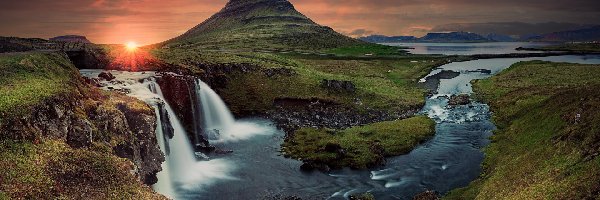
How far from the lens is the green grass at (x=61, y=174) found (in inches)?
1090

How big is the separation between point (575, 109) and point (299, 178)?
2890 cm

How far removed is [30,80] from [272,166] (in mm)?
26636

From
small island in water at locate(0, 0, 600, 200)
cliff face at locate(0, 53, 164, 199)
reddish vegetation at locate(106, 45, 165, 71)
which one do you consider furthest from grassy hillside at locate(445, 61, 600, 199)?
reddish vegetation at locate(106, 45, 165, 71)

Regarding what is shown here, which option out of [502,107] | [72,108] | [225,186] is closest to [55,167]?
[72,108]

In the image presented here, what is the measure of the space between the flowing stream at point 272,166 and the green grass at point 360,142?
1511 mm

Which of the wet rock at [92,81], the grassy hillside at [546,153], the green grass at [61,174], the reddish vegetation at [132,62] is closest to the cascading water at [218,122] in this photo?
the reddish vegetation at [132,62]

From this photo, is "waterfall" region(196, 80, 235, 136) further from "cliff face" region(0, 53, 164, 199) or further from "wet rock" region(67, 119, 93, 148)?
"wet rock" region(67, 119, 93, 148)

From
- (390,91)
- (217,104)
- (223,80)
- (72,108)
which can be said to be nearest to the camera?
(72,108)

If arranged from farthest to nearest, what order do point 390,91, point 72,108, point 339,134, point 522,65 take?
point 522,65 < point 390,91 < point 339,134 < point 72,108

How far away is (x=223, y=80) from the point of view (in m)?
86.1

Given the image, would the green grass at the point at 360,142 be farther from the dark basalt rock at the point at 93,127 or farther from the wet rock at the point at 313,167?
the dark basalt rock at the point at 93,127

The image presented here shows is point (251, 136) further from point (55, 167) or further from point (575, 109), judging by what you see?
point (575, 109)

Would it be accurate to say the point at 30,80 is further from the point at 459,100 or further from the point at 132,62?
the point at 459,100

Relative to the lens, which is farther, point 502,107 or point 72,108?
point 502,107
